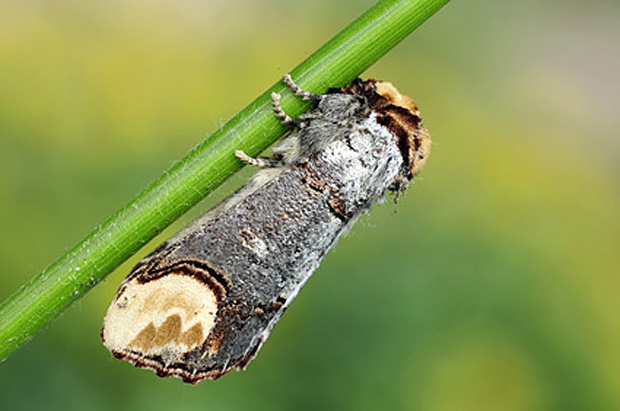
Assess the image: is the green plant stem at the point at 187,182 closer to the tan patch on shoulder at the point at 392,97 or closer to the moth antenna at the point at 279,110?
the moth antenna at the point at 279,110

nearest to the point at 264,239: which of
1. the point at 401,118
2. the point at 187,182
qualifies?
the point at 187,182

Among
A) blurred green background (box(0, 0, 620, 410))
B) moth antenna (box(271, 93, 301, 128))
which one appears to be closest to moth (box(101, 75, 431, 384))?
moth antenna (box(271, 93, 301, 128))

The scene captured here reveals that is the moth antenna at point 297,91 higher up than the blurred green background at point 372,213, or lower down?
lower down

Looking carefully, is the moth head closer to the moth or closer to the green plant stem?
the moth

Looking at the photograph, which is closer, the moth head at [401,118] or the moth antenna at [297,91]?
the moth antenna at [297,91]

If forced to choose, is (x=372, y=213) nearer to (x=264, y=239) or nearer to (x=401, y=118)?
(x=401, y=118)

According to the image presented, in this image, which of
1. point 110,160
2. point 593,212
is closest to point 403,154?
point 110,160

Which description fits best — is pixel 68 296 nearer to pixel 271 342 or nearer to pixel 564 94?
pixel 271 342

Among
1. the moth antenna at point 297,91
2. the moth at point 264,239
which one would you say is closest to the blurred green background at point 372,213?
the moth at point 264,239
